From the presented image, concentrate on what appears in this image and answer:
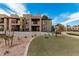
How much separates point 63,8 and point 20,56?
79 centimetres

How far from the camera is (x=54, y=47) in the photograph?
2.12 m

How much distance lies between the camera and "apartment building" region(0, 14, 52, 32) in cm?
215

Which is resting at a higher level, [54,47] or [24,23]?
[24,23]

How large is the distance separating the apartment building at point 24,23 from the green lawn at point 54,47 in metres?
0.15

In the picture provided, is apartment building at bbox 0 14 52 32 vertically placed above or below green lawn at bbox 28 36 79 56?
above

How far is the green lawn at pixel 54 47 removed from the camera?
2100mm

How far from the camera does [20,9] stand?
85.4 inches

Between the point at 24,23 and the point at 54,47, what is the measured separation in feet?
1.59

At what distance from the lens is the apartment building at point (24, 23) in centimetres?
215

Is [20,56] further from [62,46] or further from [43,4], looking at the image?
[43,4]

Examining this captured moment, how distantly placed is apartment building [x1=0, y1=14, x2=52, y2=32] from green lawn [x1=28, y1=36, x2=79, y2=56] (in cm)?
15

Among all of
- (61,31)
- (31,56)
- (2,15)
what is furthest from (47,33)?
(2,15)

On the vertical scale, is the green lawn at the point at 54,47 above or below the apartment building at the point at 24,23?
below

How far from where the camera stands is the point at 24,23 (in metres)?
2.20
